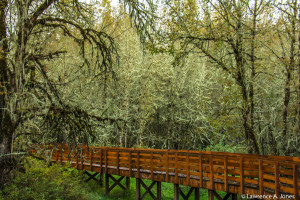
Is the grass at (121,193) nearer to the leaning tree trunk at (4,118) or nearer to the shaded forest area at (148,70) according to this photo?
the shaded forest area at (148,70)

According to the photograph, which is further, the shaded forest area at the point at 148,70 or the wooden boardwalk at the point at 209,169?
the wooden boardwalk at the point at 209,169

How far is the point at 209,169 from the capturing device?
1022cm

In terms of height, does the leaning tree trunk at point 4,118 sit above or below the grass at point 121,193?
above

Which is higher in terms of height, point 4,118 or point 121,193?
point 4,118

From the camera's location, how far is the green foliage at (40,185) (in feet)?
28.5

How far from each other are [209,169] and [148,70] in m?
14.6

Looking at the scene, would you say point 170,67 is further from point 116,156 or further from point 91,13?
point 91,13

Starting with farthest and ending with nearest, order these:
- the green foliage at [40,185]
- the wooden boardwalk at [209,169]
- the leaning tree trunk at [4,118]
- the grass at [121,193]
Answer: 1. the grass at [121,193]
2. the green foliage at [40,185]
3. the wooden boardwalk at [209,169]
4. the leaning tree trunk at [4,118]

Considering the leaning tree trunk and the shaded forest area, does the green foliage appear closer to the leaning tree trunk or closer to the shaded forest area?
the shaded forest area

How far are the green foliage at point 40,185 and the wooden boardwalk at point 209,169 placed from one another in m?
0.67

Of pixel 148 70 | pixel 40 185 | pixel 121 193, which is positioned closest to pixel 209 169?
pixel 40 185

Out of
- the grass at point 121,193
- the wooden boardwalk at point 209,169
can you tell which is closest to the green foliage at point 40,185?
the wooden boardwalk at point 209,169

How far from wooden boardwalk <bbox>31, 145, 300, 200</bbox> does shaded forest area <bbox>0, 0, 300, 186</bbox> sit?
97cm

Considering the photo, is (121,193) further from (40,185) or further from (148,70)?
(148,70)
